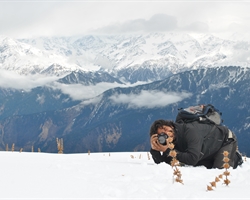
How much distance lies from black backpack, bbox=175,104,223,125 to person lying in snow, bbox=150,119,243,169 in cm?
18

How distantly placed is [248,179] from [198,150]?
4.11 feet

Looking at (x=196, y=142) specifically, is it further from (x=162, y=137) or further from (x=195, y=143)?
(x=162, y=137)

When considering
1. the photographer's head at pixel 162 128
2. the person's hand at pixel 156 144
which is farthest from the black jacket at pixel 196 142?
the person's hand at pixel 156 144

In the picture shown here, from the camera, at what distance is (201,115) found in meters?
7.98

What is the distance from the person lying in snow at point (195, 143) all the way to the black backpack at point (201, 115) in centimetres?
18

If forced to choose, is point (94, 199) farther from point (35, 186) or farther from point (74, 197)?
point (35, 186)

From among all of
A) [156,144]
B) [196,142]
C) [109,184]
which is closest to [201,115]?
[196,142]

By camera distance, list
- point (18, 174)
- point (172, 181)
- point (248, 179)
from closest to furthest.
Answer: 1. point (172, 181)
2. point (18, 174)
3. point (248, 179)

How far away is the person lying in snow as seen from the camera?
7262mm

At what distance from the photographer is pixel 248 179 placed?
6277mm

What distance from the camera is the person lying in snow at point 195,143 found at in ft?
23.8

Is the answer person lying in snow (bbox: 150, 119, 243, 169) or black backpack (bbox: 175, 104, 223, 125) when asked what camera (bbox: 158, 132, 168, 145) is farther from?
black backpack (bbox: 175, 104, 223, 125)

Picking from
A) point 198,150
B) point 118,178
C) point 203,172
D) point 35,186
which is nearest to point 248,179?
point 203,172

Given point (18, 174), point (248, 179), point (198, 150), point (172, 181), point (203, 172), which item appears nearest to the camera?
point (172, 181)
